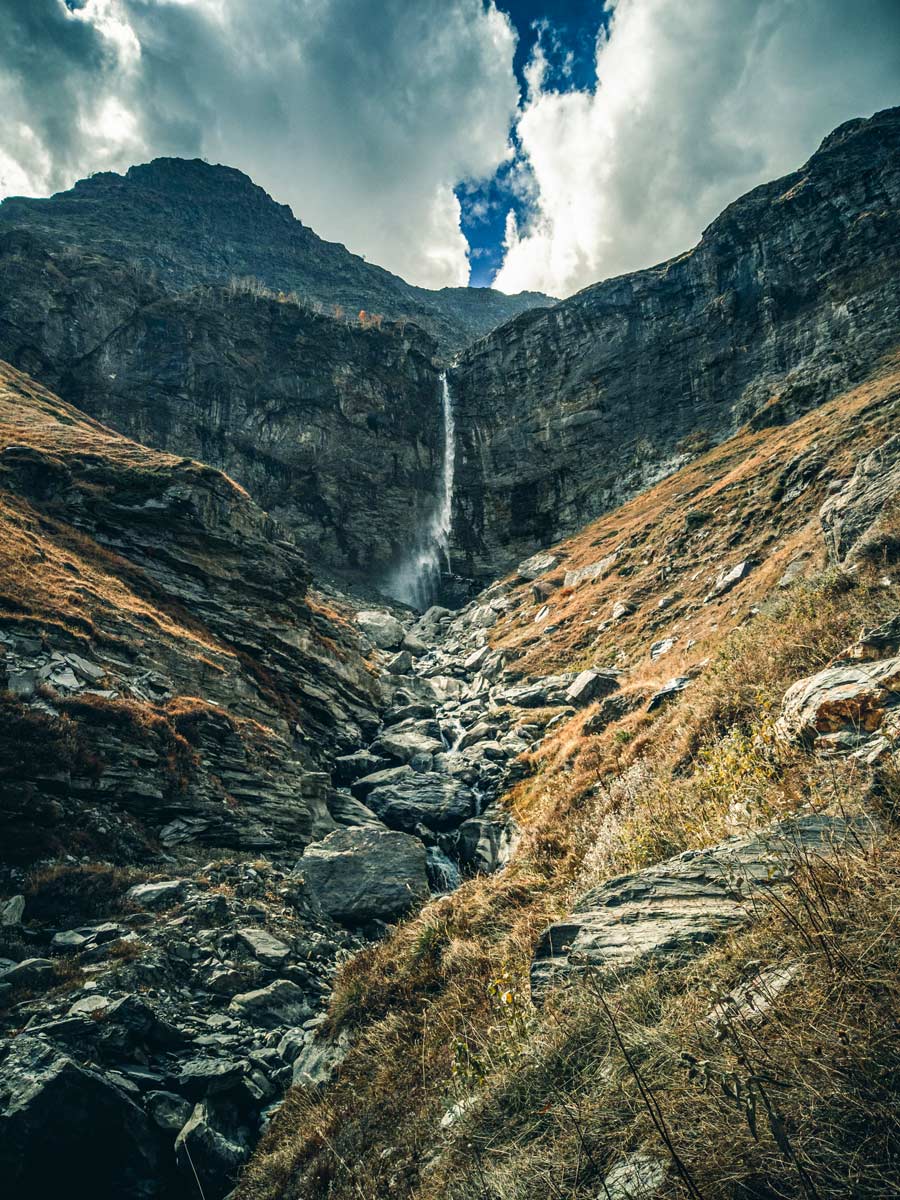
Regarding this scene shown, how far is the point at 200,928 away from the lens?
9.14 m

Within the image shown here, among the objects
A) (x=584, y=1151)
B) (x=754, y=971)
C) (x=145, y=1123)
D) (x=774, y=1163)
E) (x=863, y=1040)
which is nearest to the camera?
(x=774, y=1163)

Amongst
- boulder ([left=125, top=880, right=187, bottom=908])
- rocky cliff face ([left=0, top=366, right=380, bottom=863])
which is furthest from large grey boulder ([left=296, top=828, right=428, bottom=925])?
boulder ([left=125, top=880, right=187, bottom=908])

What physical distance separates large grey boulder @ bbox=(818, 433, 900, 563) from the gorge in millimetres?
120

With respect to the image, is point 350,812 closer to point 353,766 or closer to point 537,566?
point 353,766

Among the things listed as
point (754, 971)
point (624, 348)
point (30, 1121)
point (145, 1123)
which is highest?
point (624, 348)

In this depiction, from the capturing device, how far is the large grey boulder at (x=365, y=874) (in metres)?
11.1

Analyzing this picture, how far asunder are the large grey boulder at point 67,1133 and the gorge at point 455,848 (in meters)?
0.03

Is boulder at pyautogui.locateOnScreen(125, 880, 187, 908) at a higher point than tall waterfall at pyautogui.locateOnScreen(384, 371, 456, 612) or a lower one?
lower

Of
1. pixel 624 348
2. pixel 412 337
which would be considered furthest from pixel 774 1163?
pixel 412 337

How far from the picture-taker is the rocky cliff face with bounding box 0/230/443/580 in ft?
211

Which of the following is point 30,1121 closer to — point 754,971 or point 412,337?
point 754,971

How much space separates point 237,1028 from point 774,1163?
8073 millimetres

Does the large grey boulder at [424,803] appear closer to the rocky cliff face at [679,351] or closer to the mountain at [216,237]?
the rocky cliff face at [679,351]

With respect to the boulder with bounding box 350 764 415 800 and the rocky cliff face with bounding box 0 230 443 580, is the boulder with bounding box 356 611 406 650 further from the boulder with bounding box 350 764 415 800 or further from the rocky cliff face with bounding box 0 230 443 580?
the rocky cliff face with bounding box 0 230 443 580
